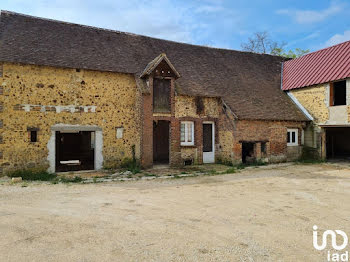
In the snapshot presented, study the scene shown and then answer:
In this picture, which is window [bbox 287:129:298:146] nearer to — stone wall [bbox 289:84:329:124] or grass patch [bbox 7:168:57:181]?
stone wall [bbox 289:84:329:124]

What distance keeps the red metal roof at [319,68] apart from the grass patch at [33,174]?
634 inches

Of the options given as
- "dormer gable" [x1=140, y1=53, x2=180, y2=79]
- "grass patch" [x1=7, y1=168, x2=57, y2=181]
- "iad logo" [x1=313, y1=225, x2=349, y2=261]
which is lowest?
"iad logo" [x1=313, y1=225, x2=349, y2=261]

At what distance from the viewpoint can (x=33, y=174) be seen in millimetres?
10969

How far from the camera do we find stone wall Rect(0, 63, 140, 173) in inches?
432

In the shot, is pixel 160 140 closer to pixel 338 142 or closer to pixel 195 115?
pixel 195 115

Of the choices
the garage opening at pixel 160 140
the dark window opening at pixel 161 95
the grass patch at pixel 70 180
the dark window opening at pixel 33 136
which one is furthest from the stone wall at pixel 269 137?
the dark window opening at pixel 33 136

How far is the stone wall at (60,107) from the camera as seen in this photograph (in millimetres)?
10984

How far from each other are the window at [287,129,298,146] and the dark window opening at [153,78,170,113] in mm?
8321

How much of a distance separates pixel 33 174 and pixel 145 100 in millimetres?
6108

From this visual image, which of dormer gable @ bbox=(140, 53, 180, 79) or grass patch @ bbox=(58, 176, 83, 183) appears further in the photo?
dormer gable @ bbox=(140, 53, 180, 79)

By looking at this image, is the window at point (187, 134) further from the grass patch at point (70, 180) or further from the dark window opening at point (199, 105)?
the grass patch at point (70, 180)

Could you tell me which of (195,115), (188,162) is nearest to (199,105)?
(195,115)

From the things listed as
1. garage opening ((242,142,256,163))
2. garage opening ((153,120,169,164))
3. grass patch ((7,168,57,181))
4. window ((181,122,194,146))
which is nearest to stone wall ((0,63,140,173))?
grass patch ((7,168,57,181))

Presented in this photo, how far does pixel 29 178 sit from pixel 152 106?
649 centimetres
